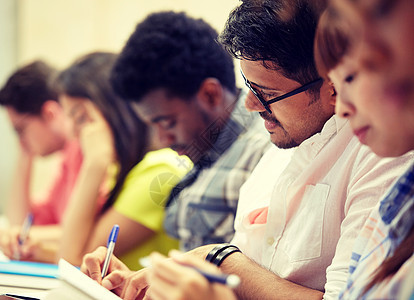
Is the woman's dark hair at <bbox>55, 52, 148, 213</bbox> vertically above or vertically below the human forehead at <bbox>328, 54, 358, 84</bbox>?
below

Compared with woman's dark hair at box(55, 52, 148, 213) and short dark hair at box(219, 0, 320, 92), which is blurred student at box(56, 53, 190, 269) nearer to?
woman's dark hair at box(55, 52, 148, 213)

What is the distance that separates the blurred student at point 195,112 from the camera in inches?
51.1

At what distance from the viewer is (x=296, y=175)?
3.24 ft

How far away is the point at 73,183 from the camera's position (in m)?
2.29

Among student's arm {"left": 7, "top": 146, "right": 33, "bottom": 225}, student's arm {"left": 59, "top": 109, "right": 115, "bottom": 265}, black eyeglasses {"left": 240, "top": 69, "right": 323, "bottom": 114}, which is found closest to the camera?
black eyeglasses {"left": 240, "top": 69, "right": 323, "bottom": 114}

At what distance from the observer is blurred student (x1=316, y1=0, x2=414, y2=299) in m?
0.54

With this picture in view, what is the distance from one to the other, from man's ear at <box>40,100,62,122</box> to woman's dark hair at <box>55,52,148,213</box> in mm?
306

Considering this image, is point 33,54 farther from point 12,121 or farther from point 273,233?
point 273,233

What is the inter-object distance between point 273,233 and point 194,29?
716 millimetres

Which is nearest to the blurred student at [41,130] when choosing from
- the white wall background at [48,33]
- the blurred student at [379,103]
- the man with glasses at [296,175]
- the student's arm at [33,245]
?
the student's arm at [33,245]

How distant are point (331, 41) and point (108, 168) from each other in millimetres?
1388

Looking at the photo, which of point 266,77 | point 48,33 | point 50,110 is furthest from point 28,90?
point 266,77

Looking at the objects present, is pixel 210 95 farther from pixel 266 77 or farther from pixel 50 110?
pixel 50 110

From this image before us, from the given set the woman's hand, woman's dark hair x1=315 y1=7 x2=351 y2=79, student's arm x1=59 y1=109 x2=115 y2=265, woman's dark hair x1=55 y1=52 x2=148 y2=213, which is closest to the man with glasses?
woman's dark hair x1=315 y1=7 x2=351 y2=79
